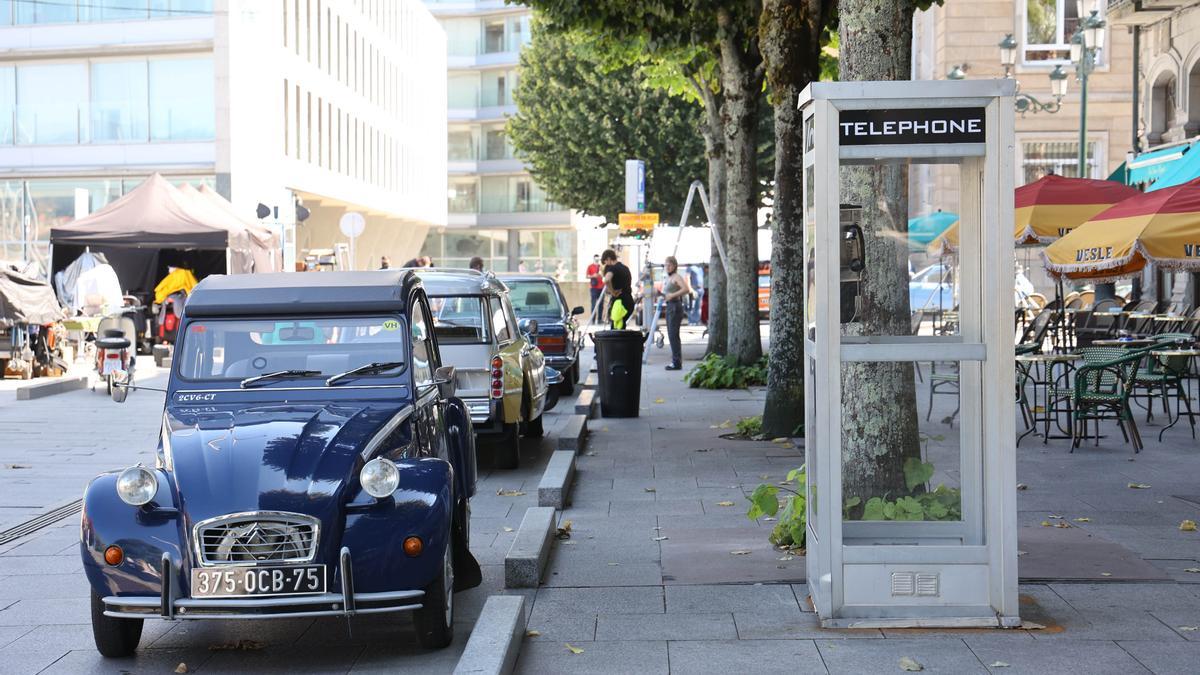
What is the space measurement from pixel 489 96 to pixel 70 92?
39165 millimetres

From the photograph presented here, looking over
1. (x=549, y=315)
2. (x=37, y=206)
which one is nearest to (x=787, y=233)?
(x=549, y=315)

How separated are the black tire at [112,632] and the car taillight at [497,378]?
5.89 metres

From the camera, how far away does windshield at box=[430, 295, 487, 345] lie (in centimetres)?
1239

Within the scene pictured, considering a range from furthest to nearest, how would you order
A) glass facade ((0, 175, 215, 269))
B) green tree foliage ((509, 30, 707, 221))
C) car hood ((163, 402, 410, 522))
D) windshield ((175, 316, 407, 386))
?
glass facade ((0, 175, 215, 269)) → green tree foliage ((509, 30, 707, 221)) → windshield ((175, 316, 407, 386)) → car hood ((163, 402, 410, 522))

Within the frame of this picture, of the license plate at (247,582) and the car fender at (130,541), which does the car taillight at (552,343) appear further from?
the license plate at (247,582)

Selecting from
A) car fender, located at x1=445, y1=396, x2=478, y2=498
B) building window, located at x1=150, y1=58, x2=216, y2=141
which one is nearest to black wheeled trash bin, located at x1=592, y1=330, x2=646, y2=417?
car fender, located at x1=445, y1=396, x2=478, y2=498

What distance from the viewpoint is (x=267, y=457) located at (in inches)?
243

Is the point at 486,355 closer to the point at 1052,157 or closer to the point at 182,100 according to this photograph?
the point at 1052,157

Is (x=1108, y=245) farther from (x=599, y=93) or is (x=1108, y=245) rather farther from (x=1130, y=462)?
(x=599, y=93)

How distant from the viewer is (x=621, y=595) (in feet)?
23.7

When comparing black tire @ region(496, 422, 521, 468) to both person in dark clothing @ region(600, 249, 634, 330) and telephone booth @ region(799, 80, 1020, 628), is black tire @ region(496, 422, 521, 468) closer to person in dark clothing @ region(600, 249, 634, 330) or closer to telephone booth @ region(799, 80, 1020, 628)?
telephone booth @ region(799, 80, 1020, 628)

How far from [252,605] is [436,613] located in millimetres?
823

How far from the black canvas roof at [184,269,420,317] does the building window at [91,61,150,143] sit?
35729 millimetres

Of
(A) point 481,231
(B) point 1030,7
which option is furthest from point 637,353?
(A) point 481,231
